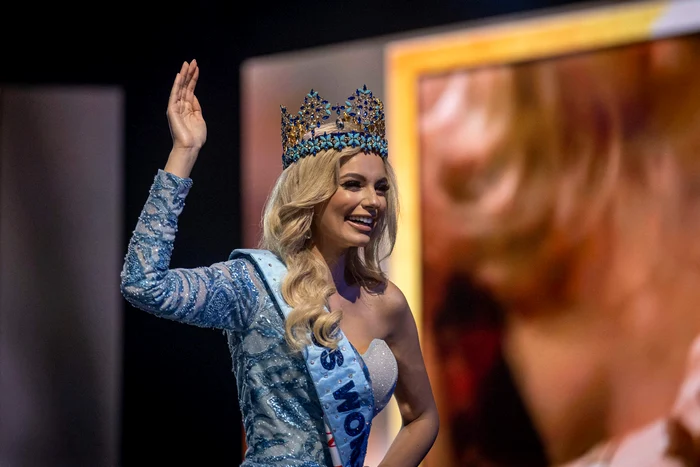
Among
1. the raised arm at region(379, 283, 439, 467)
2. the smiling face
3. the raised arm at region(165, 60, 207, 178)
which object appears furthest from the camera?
the raised arm at region(379, 283, 439, 467)

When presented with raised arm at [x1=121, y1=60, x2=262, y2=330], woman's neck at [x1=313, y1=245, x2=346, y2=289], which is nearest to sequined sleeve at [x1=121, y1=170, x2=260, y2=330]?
raised arm at [x1=121, y1=60, x2=262, y2=330]

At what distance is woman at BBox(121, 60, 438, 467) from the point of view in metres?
1.83

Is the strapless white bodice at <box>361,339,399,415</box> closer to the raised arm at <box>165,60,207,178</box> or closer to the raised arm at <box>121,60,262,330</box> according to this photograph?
the raised arm at <box>121,60,262,330</box>

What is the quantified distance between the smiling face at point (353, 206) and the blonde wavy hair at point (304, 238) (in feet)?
0.07

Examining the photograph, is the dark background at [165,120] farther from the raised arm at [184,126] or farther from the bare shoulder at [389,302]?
the raised arm at [184,126]

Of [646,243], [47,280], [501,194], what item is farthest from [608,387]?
[47,280]

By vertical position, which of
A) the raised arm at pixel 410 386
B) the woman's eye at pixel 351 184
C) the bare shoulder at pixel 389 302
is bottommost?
the raised arm at pixel 410 386

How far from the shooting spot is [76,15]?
3.75 meters

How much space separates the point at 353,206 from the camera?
208 centimetres

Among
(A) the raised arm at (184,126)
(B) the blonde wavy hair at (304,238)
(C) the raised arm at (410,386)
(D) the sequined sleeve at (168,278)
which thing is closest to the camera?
(D) the sequined sleeve at (168,278)


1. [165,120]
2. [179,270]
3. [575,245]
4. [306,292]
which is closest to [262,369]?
[306,292]

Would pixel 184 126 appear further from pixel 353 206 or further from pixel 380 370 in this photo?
pixel 380 370

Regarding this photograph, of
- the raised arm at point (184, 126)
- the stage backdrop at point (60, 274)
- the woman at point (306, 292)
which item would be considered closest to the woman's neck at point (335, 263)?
the woman at point (306, 292)

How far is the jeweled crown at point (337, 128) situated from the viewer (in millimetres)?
2121
